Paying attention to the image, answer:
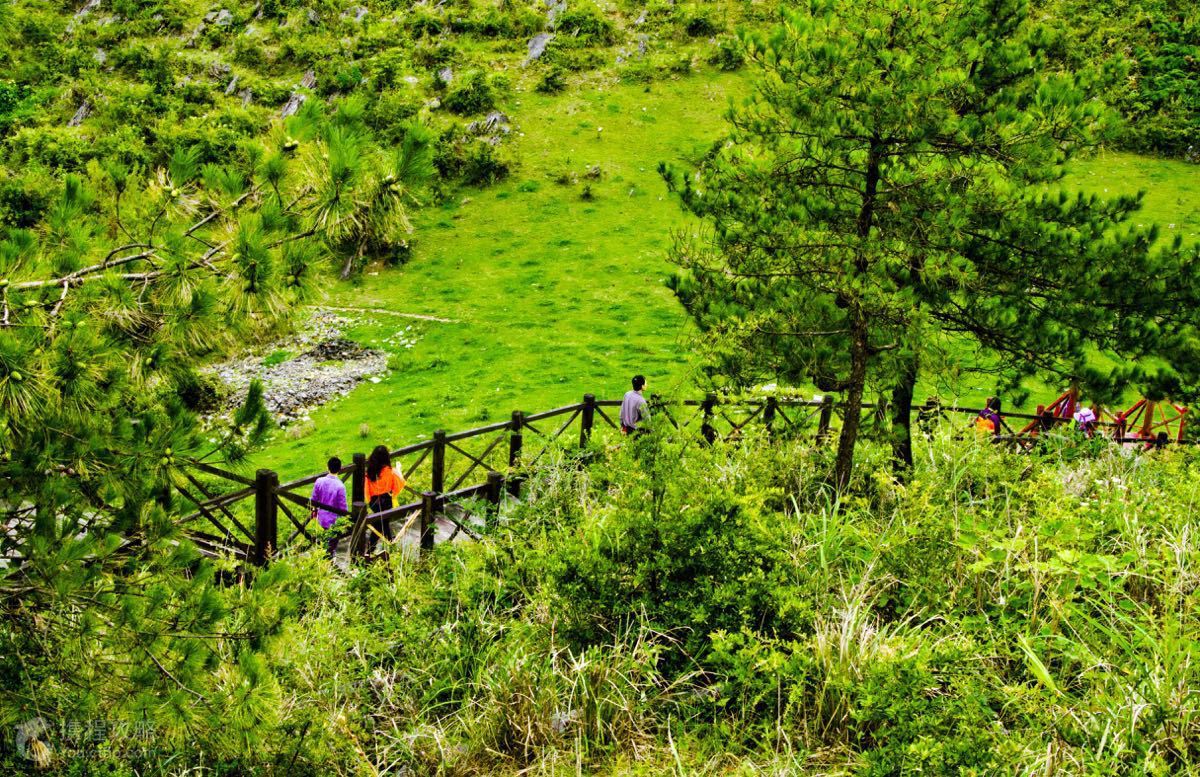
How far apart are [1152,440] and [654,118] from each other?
Answer: 2592 centimetres

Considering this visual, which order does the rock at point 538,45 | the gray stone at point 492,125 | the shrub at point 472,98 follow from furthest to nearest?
1. the rock at point 538,45
2. the shrub at point 472,98
3. the gray stone at point 492,125

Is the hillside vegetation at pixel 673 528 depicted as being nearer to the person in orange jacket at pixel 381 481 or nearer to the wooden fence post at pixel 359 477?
the person in orange jacket at pixel 381 481

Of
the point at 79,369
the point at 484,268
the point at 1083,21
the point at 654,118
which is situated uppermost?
the point at 1083,21

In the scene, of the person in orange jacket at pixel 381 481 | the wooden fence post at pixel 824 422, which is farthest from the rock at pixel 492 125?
the wooden fence post at pixel 824 422

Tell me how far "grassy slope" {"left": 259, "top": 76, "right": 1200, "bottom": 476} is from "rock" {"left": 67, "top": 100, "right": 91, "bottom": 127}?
766 inches

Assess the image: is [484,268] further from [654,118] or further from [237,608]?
[237,608]

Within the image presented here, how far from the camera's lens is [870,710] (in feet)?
15.1

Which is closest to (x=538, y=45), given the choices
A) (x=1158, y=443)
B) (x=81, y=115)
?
(x=81, y=115)

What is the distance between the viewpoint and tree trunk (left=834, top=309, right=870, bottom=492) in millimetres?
8508

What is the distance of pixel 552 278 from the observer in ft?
85.5

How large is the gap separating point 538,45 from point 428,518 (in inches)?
1391

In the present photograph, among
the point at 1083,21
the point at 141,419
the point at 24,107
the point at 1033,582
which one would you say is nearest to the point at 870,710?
the point at 1033,582

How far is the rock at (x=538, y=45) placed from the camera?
1531 inches

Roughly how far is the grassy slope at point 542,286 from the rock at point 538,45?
13.1 feet
